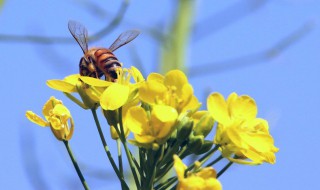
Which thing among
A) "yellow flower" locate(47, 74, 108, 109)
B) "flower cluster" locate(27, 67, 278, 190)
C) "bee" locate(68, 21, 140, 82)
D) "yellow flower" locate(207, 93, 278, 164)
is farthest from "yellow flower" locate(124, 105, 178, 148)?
"bee" locate(68, 21, 140, 82)

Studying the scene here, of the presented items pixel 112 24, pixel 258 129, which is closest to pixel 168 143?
pixel 258 129

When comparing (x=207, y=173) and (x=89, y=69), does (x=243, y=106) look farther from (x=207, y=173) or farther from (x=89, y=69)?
(x=89, y=69)

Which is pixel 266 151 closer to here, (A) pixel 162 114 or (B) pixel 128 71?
(A) pixel 162 114

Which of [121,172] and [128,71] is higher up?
[128,71]

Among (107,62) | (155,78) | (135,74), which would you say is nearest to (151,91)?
(155,78)

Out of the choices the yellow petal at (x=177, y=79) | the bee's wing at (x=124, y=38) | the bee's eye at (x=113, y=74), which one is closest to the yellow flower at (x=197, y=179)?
the yellow petal at (x=177, y=79)

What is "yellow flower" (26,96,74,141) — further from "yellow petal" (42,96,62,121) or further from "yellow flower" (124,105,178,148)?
"yellow flower" (124,105,178,148)
